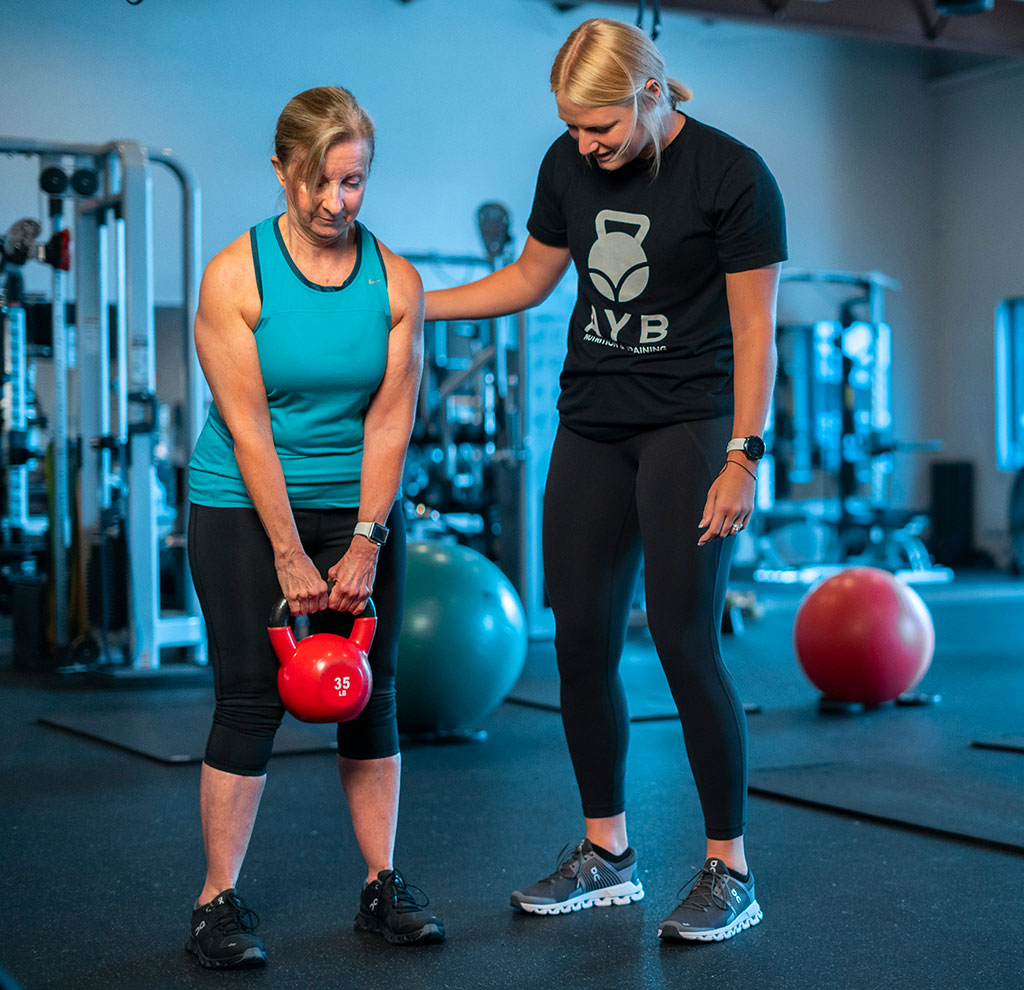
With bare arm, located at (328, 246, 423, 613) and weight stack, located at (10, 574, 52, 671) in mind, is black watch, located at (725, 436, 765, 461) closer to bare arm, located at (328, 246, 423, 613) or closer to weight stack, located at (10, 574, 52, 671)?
bare arm, located at (328, 246, 423, 613)

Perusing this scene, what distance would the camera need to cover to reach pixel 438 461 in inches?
313

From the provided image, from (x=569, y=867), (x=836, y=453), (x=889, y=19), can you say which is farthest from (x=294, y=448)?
(x=836, y=453)

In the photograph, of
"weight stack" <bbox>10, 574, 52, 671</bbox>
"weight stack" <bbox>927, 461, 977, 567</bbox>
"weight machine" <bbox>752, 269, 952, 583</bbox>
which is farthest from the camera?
"weight stack" <bbox>927, 461, 977, 567</bbox>

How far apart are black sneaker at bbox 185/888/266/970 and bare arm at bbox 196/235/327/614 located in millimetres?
468

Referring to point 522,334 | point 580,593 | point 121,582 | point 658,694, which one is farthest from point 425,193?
point 580,593

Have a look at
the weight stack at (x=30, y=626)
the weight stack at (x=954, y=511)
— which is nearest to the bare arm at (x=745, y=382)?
the weight stack at (x=30, y=626)

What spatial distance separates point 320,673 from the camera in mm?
1826

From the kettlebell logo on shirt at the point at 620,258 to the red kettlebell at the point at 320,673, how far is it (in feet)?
2.12

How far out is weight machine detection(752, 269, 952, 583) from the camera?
9508 mm

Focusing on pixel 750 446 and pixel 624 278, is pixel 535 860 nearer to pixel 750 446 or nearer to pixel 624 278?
pixel 750 446

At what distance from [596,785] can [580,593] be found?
0.32 meters

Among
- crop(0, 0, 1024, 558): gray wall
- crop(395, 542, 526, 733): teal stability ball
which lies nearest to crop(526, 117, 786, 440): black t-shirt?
crop(395, 542, 526, 733): teal stability ball

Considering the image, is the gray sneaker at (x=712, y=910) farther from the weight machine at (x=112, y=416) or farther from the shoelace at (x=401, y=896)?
the weight machine at (x=112, y=416)

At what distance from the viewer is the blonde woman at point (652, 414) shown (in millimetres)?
1908
